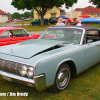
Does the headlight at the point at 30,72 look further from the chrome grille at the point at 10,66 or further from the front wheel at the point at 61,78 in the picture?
the front wheel at the point at 61,78

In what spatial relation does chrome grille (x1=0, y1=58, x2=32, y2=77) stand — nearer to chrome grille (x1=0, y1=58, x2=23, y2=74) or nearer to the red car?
chrome grille (x1=0, y1=58, x2=23, y2=74)

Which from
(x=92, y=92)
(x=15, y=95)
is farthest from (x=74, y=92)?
(x=15, y=95)

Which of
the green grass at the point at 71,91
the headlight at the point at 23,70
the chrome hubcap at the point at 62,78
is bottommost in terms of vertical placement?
the green grass at the point at 71,91

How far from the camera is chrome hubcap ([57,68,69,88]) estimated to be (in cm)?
→ 307

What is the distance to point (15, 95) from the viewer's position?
3.10 meters

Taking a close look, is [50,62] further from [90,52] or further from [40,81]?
[90,52]

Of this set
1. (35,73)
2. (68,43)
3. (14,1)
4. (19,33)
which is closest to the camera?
(35,73)

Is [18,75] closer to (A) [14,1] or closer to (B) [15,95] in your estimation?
(B) [15,95]

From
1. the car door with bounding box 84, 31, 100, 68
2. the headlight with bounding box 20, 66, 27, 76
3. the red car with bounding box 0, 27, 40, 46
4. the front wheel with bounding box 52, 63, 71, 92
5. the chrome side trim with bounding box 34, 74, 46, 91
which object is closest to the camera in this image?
the chrome side trim with bounding box 34, 74, 46, 91

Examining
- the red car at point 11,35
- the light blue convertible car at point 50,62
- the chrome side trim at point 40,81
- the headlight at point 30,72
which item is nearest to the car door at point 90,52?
the light blue convertible car at point 50,62

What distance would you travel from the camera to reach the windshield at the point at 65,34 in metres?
3.90

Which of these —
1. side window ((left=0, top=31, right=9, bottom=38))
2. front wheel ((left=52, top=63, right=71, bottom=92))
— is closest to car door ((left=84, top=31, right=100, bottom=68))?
front wheel ((left=52, top=63, right=71, bottom=92))

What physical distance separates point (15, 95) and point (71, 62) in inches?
59.8

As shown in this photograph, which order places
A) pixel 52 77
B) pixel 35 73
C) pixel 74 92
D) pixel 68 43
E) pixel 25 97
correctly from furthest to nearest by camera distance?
pixel 68 43
pixel 74 92
pixel 25 97
pixel 52 77
pixel 35 73
